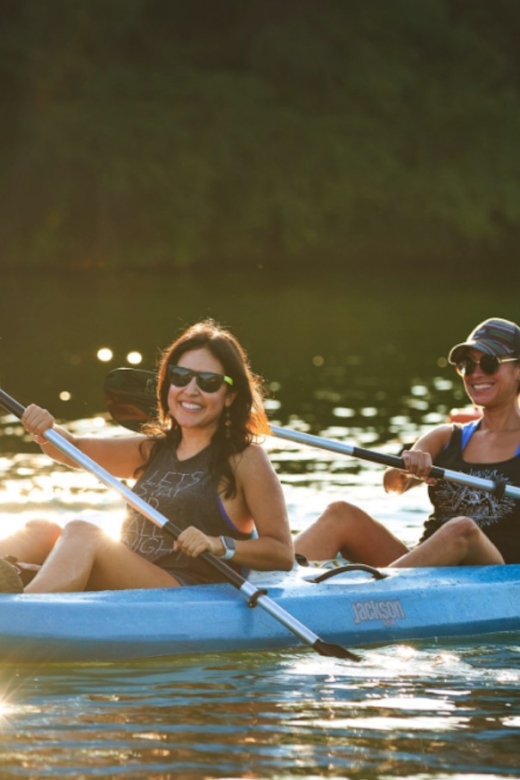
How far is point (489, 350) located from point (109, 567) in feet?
6.30

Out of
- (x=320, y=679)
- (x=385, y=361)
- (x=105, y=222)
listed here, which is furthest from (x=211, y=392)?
(x=105, y=222)

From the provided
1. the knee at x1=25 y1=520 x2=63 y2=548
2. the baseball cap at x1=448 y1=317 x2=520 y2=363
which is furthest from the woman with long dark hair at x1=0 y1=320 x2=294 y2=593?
the baseball cap at x1=448 y1=317 x2=520 y2=363

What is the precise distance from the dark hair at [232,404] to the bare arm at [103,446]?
141 mm

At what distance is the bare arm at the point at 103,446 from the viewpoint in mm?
6051

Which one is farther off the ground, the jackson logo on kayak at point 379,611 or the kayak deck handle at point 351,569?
the kayak deck handle at point 351,569

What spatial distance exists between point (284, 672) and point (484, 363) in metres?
1.65

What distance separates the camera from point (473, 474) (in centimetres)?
678

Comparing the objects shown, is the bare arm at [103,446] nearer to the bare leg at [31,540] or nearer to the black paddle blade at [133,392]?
the bare leg at [31,540]

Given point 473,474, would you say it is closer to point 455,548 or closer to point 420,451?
point 420,451

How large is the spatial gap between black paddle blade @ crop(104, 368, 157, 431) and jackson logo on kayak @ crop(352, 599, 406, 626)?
129 cm

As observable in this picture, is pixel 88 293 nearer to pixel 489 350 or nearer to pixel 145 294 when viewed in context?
pixel 145 294

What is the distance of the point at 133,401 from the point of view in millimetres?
6977

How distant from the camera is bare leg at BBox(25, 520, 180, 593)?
5.67 meters

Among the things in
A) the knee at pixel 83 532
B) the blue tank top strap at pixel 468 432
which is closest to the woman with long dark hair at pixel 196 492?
the knee at pixel 83 532
